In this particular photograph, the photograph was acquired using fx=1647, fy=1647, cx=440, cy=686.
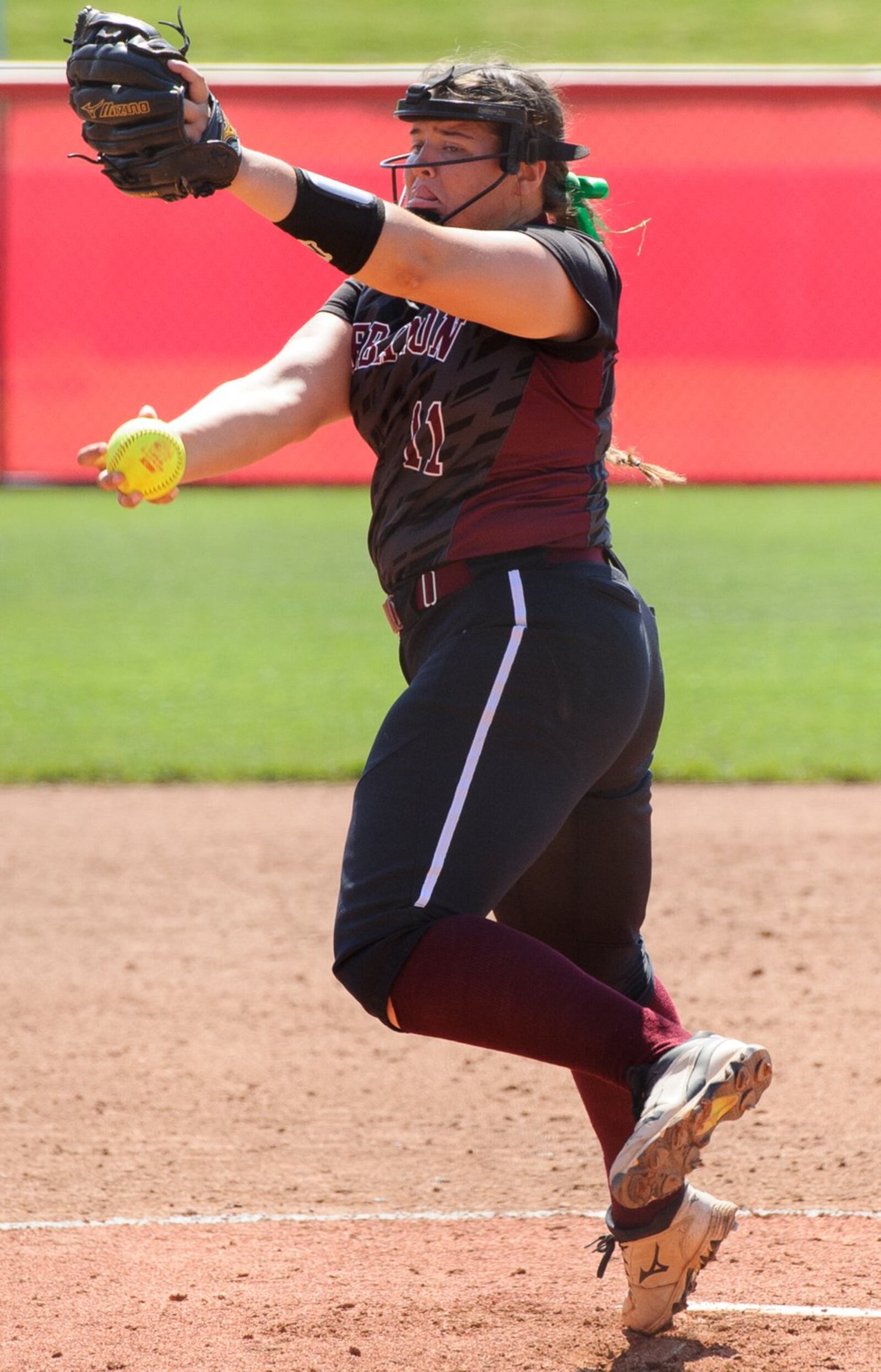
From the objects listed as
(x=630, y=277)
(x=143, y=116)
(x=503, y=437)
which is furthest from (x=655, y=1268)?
(x=630, y=277)

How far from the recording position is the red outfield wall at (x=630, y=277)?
7031mm

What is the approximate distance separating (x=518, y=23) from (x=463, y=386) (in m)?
25.8

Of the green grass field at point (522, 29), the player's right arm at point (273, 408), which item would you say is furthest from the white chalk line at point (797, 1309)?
the green grass field at point (522, 29)

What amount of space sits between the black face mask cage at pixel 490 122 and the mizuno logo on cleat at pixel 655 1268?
5.31 ft

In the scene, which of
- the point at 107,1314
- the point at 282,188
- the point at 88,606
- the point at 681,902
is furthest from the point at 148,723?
the point at 282,188

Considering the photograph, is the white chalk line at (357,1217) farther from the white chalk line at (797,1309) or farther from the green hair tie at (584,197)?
the green hair tie at (584,197)

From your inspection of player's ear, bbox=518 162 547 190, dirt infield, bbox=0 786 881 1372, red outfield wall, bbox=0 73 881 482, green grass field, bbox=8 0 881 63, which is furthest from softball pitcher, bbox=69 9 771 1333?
green grass field, bbox=8 0 881 63

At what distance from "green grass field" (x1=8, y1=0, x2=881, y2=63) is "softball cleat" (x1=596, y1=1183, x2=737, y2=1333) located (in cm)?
2263

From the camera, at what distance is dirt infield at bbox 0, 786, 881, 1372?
263cm

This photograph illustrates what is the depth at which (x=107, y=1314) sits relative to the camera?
2.71 metres

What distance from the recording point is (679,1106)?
7.09 feet

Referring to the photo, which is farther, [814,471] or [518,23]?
[518,23]

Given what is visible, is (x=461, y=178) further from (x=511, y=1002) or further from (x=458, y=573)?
(x=511, y=1002)

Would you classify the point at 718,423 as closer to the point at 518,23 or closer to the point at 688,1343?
the point at 688,1343
